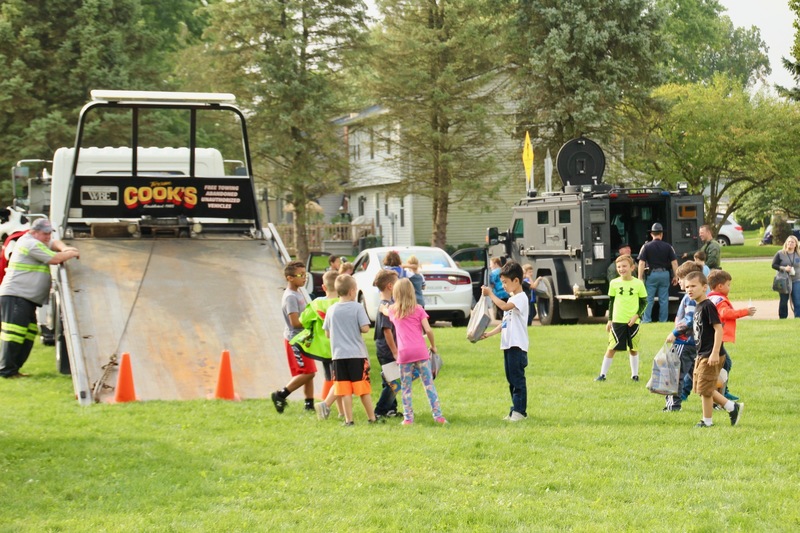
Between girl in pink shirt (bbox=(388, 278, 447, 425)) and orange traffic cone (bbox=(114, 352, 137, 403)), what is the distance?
9.46ft

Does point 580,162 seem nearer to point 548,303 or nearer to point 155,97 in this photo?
point 548,303

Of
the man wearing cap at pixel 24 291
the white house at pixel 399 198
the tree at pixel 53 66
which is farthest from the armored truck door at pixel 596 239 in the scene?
the white house at pixel 399 198

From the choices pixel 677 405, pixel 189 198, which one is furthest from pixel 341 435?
pixel 189 198

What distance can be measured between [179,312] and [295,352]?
265 cm

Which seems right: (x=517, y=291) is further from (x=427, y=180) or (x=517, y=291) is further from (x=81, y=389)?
(x=427, y=180)

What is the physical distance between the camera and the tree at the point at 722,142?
4797 centimetres

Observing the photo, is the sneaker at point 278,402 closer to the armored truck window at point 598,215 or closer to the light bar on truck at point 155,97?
the light bar on truck at point 155,97

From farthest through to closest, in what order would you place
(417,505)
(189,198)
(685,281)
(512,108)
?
(512,108) → (189,198) → (685,281) → (417,505)

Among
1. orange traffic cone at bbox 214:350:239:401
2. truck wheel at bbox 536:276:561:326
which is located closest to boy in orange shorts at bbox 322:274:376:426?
orange traffic cone at bbox 214:350:239:401

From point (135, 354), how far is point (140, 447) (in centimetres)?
345

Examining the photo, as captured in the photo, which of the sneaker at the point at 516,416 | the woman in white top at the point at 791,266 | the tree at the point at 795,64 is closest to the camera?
the sneaker at the point at 516,416

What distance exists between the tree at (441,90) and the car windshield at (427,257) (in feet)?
64.3

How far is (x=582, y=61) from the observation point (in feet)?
139

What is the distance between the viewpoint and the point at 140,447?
30.6 ft
